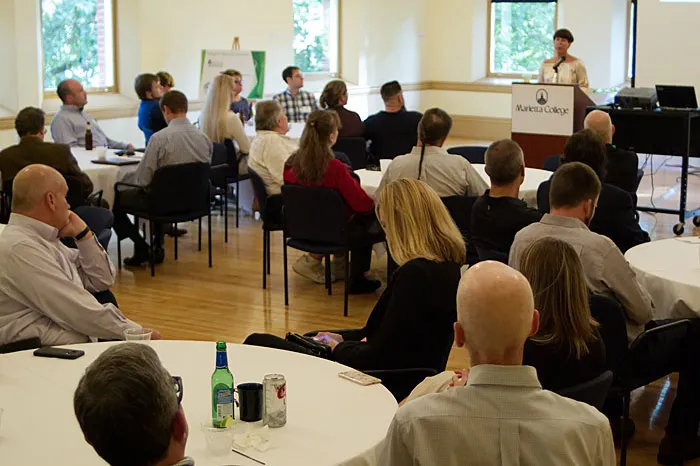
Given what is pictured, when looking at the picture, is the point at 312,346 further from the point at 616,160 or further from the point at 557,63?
the point at 557,63

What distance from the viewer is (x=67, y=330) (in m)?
3.84

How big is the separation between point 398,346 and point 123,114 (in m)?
8.25

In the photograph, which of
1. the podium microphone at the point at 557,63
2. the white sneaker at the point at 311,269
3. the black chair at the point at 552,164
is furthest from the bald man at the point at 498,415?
the podium microphone at the point at 557,63

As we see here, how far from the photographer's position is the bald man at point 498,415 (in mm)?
2137

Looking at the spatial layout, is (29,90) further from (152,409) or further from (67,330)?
(152,409)

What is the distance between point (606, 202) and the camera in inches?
216

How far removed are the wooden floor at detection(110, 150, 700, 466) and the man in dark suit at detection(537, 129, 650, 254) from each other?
2.64 feet

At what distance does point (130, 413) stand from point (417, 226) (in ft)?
6.68

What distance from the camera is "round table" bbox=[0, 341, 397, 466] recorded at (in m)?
2.61

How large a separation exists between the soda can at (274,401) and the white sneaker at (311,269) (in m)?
4.58

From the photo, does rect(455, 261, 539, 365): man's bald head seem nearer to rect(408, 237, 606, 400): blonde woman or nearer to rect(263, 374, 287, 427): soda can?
rect(263, 374, 287, 427): soda can

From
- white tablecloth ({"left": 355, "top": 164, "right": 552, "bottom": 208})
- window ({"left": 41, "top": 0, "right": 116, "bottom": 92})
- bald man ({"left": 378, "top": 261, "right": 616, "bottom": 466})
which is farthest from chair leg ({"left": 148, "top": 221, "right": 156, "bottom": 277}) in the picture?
bald man ({"left": 378, "top": 261, "right": 616, "bottom": 466})

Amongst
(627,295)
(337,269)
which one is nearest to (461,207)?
(337,269)

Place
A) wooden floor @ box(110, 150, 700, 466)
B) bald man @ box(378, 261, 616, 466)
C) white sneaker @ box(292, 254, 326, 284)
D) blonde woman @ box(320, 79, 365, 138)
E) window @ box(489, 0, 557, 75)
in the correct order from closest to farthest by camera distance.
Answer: bald man @ box(378, 261, 616, 466)
wooden floor @ box(110, 150, 700, 466)
white sneaker @ box(292, 254, 326, 284)
blonde woman @ box(320, 79, 365, 138)
window @ box(489, 0, 557, 75)
